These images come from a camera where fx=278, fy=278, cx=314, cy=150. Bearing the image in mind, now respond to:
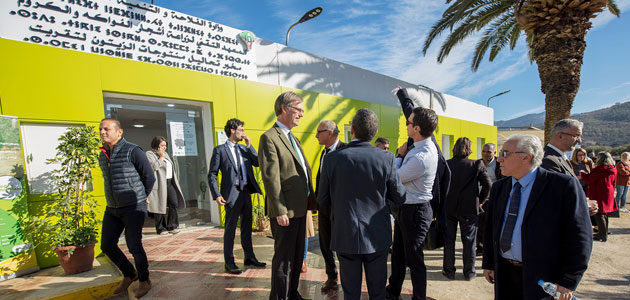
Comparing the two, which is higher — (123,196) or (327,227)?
(123,196)

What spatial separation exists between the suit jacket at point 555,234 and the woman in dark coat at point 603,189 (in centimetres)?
515

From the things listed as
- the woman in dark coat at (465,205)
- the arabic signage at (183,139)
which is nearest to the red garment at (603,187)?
the woman in dark coat at (465,205)

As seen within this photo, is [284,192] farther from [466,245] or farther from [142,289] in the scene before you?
[466,245]

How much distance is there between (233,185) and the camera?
138 inches

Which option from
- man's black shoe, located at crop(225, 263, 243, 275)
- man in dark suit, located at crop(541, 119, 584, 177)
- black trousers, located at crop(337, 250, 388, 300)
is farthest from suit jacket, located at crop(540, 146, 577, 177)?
man's black shoe, located at crop(225, 263, 243, 275)

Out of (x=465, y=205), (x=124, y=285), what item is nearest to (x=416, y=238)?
(x=465, y=205)

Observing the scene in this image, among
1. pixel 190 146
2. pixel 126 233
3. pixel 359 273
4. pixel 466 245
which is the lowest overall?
pixel 466 245

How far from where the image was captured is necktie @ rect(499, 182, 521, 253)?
1798mm

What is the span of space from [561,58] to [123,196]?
29.8 feet

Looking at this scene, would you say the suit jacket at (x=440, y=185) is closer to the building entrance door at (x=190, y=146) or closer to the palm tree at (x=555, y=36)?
the building entrance door at (x=190, y=146)

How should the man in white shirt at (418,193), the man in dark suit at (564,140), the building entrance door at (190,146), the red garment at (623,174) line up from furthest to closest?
the red garment at (623,174) < the building entrance door at (190,146) < the man in white shirt at (418,193) < the man in dark suit at (564,140)

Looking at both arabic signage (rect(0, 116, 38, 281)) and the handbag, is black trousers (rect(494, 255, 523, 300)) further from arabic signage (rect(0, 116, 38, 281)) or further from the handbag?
arabic signage (rect(0, 116, 38, 281))

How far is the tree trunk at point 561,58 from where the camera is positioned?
639 cm

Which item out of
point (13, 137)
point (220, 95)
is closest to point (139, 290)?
point (13, 137)
